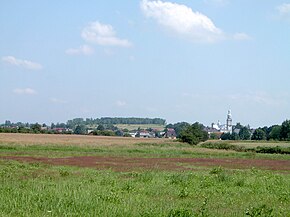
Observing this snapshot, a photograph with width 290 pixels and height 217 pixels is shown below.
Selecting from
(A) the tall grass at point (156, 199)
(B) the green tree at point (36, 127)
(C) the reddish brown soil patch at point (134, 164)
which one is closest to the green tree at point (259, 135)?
(B) the green tree at point (36, 127)

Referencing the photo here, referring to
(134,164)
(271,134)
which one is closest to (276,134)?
(271,134)

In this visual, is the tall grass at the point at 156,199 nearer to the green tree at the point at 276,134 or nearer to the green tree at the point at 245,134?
the green tree at the point at 276,134

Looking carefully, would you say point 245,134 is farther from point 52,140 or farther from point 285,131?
point 52,140

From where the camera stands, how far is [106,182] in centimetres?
1866

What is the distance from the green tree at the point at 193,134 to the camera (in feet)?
307

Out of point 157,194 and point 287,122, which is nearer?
point 157,194

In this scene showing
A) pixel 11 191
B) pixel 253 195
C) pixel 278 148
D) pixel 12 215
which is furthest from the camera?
pixel 278 148

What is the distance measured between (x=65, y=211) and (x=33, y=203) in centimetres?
141

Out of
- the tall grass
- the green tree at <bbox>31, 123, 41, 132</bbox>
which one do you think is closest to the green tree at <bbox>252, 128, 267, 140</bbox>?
the green tree at <bbox>31, 123, 41, 132</bbox>

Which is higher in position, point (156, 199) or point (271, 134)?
point (271, 134)

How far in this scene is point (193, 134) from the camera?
309ft

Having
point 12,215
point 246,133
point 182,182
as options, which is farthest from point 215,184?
point 246,133

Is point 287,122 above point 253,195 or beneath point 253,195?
above

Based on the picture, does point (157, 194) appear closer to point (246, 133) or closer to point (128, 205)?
point (128, 205)
